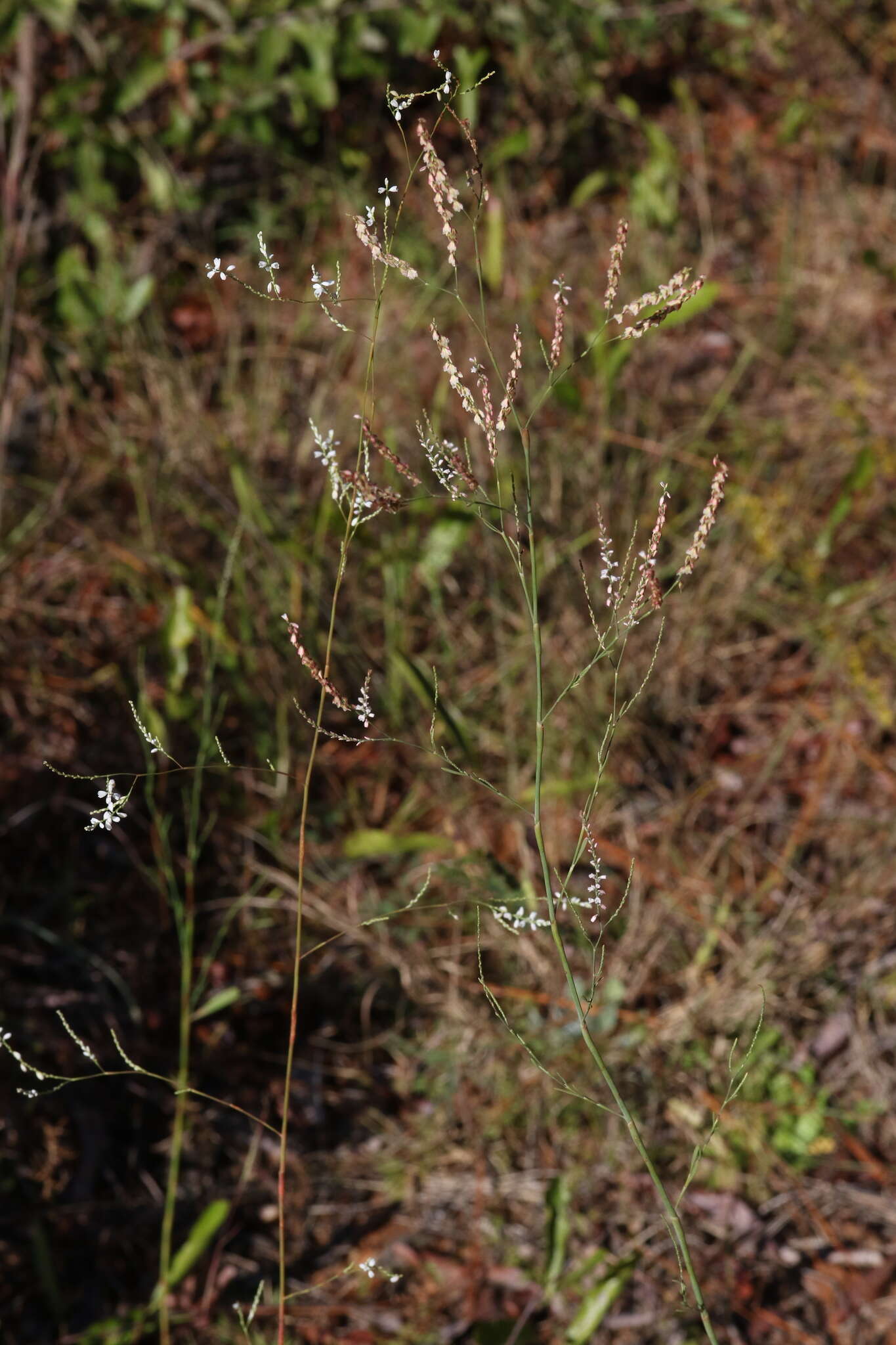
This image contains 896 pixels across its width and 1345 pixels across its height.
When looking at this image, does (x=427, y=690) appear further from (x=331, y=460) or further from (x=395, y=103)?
(x=395, y=103)

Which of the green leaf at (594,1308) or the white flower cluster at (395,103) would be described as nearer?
the white flower cluster at (395,103)

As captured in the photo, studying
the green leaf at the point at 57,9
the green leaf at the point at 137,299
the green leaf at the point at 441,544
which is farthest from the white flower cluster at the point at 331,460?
the green leaf at the point at 57,9

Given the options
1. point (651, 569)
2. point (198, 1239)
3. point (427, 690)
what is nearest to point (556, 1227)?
point (198, 1239)

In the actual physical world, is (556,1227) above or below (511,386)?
below

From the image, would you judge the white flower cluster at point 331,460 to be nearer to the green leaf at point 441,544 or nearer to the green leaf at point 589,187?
the green leaf at point 441,544

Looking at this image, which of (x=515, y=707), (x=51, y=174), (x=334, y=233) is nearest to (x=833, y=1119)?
(x=515, y=707)

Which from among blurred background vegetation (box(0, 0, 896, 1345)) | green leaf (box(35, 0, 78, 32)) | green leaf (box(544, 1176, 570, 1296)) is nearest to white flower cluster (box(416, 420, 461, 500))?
blurred background vegetation (box(0, 0, 896, 1345))

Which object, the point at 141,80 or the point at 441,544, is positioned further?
the point at 141,80

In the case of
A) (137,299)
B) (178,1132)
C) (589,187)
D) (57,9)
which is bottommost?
(178,1132)
